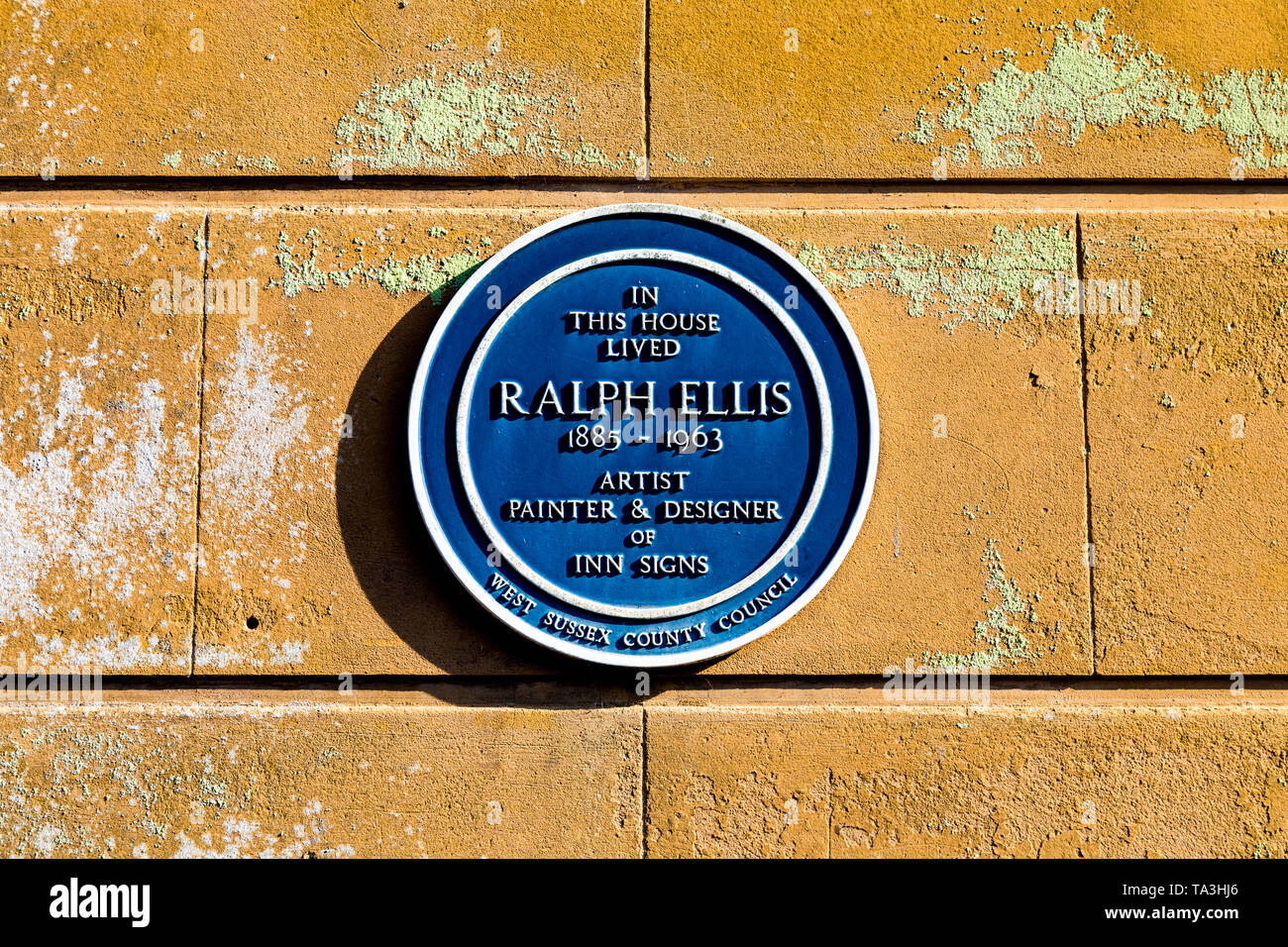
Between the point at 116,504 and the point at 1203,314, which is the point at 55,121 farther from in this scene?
the point at 1203,314

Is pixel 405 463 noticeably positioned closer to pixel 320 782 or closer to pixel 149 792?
pixel 320 782

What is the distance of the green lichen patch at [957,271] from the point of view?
3.89 meters

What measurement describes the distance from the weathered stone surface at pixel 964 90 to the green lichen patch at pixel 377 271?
0.90 meters

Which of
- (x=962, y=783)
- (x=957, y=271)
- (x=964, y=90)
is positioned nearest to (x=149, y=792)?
(x=962, y=783)

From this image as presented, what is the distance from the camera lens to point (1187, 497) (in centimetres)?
385

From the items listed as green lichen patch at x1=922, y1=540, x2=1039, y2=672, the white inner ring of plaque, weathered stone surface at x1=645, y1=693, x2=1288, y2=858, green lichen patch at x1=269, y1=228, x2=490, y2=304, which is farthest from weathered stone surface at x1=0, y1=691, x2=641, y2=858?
green lichen patch at x1=269, y1=228, x2=490, y2=304

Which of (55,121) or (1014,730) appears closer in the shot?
(1014,730)

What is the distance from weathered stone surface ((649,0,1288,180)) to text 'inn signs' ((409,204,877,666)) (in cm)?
50

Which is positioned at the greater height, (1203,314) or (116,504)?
(1203,314)

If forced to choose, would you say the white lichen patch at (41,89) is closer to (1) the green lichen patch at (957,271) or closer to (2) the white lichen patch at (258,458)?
(2) the white lichen patch at (258,458)

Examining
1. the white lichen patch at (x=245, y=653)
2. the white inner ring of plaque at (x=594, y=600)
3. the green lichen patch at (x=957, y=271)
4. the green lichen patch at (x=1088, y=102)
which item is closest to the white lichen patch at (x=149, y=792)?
the white lichen patch at (x=245, y=653)

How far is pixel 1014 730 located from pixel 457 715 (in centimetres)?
209

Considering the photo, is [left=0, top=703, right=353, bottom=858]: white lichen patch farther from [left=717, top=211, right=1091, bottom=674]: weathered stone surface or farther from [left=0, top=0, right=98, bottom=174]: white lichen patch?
[left=0, top=0, right=98, bottom=174]: white lichen patch
